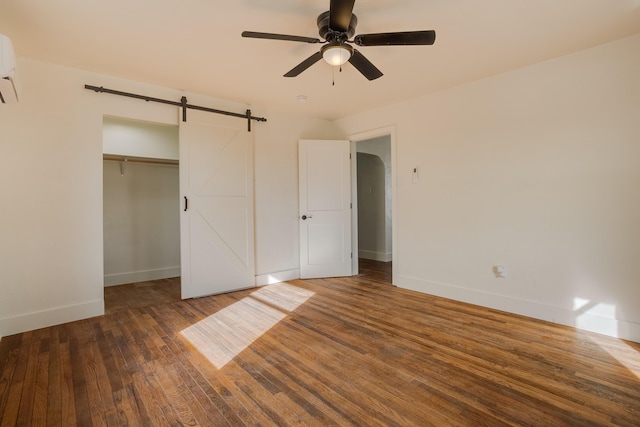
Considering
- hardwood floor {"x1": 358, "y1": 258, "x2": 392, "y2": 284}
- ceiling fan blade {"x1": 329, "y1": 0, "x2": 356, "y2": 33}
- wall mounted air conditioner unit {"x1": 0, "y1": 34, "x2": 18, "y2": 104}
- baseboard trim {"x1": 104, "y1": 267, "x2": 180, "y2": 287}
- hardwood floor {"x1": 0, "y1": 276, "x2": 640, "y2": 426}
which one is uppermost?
ceiling fan blade {"x1": 329, "y1": 0, "x2": 356, "y2": 33}

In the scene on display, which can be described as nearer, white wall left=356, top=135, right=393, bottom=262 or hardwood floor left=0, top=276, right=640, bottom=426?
hardwood floor left=0, top=276, right=640, bottom=426

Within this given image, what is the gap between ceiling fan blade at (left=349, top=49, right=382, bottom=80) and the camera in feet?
7.52

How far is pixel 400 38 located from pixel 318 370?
238cm

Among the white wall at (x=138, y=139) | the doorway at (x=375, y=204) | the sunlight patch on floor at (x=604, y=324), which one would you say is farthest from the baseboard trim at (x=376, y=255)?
the white wall at (x=138, y=139)

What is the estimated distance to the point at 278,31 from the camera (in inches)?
96.3

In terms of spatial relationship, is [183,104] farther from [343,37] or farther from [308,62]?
[343,37]

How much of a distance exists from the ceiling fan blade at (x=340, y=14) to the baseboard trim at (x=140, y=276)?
15.0 ft

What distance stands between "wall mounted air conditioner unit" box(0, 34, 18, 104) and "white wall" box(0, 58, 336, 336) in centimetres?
68

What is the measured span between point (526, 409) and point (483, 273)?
1.92 meters

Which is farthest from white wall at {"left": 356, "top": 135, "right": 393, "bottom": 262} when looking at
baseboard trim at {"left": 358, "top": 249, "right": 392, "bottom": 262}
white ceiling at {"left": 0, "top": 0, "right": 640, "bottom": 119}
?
white ceiling at {"left": 0, "top": 0, "right": 640, "bottom": 119}

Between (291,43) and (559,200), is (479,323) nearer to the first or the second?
(559,200)

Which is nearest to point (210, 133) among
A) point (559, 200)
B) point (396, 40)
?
point (396, 40)

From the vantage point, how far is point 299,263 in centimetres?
477

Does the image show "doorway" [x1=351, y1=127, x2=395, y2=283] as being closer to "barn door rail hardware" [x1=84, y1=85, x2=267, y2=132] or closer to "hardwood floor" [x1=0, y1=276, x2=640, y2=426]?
"barn door rail hardware" [x1=84, y1=85, x2=267, y2=132]
